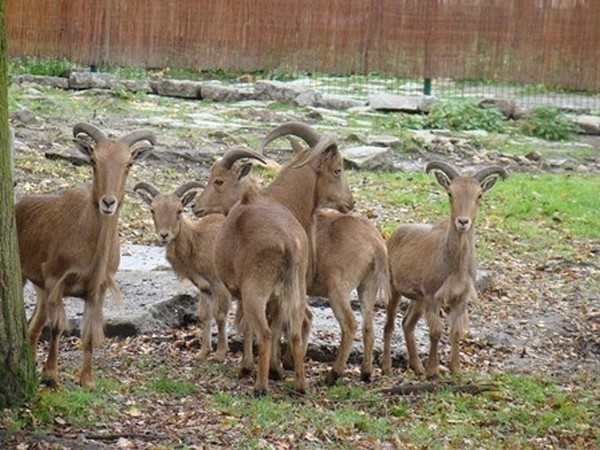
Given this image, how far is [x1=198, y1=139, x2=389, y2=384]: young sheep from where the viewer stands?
1032cm

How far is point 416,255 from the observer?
11273 millimetres

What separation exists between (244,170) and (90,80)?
1344 centimetres

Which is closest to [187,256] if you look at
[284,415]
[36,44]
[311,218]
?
[311,218]

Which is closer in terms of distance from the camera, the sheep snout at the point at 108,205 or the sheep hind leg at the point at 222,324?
the sheep snout at the point at 108,205

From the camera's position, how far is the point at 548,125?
76.6 feet

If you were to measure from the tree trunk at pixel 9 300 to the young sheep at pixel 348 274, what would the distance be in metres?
2.35

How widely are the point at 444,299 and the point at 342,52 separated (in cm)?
1507

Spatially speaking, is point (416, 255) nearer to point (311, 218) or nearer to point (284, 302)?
point (311, 218)

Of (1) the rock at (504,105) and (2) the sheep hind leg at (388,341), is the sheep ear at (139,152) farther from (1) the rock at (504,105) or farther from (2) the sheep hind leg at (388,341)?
(1) the rock at (504,105)

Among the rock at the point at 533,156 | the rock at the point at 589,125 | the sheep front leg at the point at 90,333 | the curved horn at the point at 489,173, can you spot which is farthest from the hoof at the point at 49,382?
the rock at the point at 589,125

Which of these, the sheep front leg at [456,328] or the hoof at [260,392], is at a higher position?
the sheep front leg at [456,328]

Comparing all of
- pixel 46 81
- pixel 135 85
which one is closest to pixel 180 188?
pixel 135 85

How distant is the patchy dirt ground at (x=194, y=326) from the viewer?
33.3 ft

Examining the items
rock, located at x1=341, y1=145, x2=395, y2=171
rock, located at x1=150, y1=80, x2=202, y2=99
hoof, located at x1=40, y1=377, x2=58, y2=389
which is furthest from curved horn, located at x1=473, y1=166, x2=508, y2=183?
rock, located at x1=150, y1=80, x2=202, y2=99
